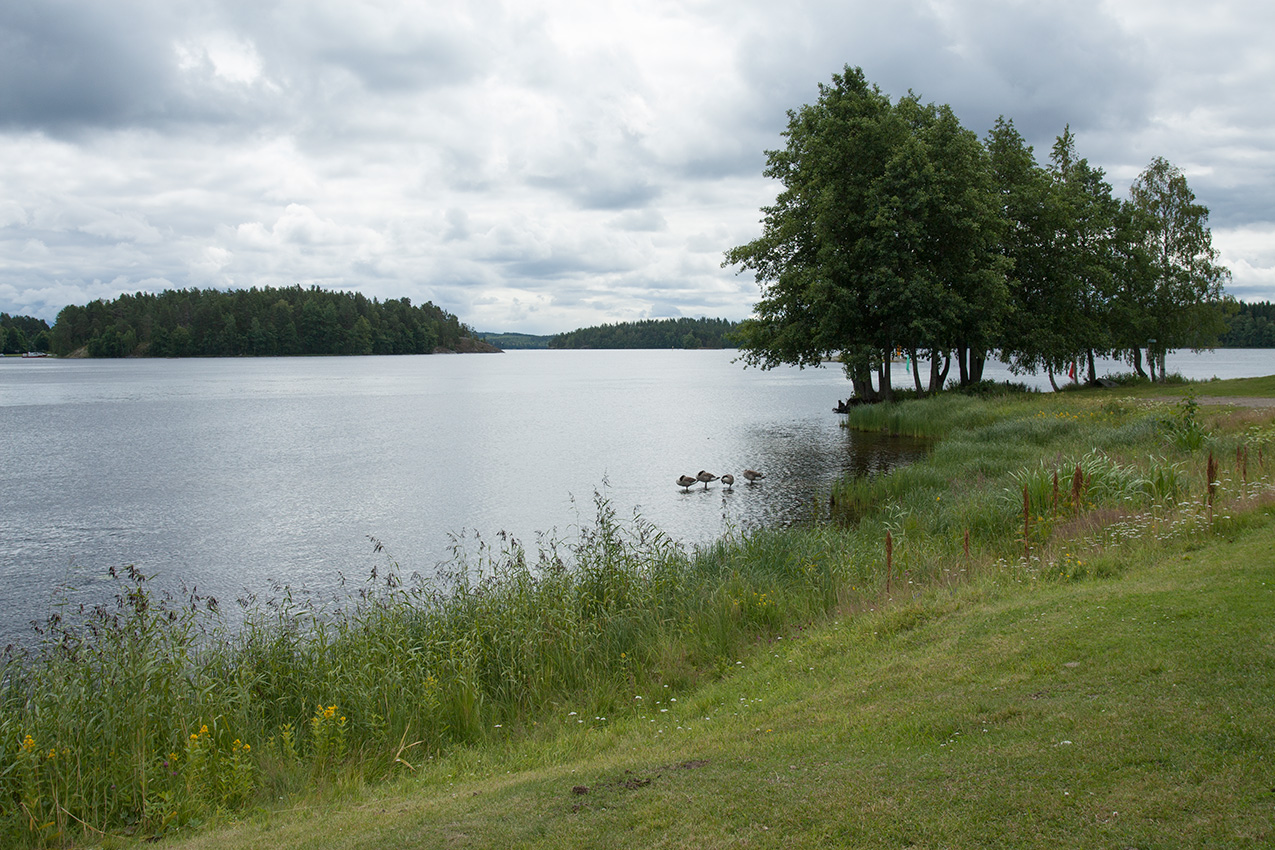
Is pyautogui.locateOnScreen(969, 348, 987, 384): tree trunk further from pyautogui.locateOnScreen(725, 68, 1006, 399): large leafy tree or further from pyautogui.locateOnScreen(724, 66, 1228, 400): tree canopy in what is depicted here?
pyautogui.locateOnScreen(725, 68, 1006, 399): large leafy tree

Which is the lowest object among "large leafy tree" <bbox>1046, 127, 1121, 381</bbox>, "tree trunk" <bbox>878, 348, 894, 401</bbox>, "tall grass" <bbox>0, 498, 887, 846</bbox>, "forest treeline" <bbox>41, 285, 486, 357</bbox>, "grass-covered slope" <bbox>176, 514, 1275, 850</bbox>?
"tall grass" <bbox>0, 498, 887, 846</bbox>

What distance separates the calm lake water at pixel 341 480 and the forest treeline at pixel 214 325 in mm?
108712

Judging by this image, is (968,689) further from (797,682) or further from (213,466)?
(213,466)

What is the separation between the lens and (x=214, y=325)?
158875mm

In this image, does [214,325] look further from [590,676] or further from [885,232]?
[590,676]

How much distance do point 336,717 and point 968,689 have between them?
19.2 feet

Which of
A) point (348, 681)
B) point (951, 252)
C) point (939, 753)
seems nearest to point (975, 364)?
point (951, 252)

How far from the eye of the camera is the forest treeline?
157375mm

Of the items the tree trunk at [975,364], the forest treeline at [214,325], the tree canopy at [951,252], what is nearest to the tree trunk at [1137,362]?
the tree canopy at [951,252]

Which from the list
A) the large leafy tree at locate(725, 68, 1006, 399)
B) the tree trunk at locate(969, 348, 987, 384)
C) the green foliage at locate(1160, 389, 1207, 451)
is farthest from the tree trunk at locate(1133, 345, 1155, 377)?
the green foliage at locate(1160, 389, 1207, 451)

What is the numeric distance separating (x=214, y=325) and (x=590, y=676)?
171 metres

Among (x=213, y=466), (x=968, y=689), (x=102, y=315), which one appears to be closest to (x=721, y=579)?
(x=968, y=689)

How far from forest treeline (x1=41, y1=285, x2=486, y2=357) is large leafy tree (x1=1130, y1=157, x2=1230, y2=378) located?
15229cm

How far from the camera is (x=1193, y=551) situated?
9984mm
